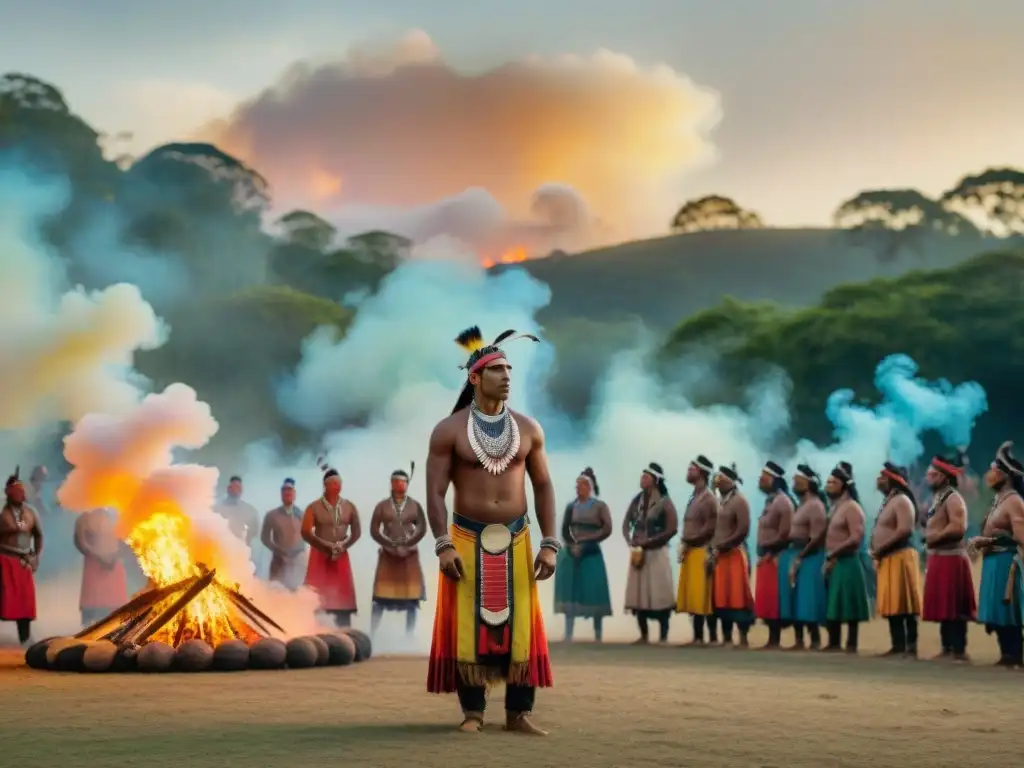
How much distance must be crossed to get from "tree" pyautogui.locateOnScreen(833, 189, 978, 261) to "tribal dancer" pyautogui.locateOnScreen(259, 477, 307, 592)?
5662cm

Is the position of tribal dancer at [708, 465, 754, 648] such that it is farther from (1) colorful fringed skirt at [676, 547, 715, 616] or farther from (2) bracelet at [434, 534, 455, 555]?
(2) bracelet at [434, 534, 455, 555]

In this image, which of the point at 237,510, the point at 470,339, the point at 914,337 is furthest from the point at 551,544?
the point at 914,337

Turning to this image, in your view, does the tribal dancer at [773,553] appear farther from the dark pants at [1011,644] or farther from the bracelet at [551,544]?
the bracelet at [551,544]

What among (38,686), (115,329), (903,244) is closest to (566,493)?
Answer: (115,329)

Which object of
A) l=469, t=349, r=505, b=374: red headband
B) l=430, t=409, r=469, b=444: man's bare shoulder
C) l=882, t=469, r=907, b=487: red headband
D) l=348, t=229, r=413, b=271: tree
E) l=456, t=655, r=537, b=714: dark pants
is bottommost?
l=456, t=655, r=537, b=714: dark pants

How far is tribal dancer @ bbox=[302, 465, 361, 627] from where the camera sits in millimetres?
17594

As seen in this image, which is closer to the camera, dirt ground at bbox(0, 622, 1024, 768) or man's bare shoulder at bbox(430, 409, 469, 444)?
dirt ground at bbox(0, 622, 1024, 768)

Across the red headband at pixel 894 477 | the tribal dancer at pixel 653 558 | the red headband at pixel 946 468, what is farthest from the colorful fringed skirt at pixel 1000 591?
the tribal dancer at pixel 653 558

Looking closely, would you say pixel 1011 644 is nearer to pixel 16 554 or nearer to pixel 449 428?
A: pixel 449 428

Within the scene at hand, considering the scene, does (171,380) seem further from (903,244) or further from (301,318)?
(903,244)

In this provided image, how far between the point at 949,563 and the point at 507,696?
7.16 meters

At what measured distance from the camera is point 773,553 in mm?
17234

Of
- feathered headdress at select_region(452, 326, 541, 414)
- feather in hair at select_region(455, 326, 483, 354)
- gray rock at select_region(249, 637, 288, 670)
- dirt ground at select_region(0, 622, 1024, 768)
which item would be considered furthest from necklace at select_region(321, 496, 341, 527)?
feather in hair at select_region(455, 326, 483, 354)

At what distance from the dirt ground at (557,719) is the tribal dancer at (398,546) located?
136 inches
